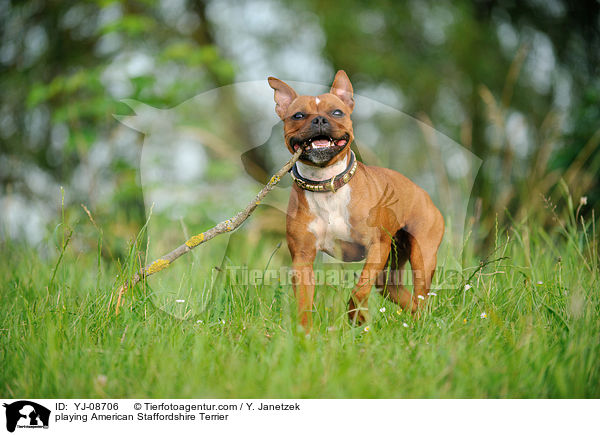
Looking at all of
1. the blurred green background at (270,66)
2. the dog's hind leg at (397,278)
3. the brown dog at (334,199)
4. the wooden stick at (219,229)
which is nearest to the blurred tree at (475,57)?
the blurred green background at (270,66)

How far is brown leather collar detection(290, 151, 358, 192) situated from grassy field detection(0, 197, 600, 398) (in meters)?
0.62

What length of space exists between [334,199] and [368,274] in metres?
0.41

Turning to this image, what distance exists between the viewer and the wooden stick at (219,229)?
241cm

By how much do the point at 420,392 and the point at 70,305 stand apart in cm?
203

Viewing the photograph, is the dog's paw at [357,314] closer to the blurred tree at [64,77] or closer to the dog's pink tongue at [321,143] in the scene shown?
the dog's pink tongue at [321,143]

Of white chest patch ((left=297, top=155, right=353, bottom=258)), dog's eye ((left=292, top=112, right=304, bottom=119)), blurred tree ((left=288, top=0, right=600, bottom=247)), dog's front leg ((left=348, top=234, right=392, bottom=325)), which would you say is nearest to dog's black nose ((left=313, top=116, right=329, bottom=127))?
dog's eye ((left=292, top=112, right=304, bottom=119))

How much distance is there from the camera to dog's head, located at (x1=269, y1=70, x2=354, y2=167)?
7.64 ft

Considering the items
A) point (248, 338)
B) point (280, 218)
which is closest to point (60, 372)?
point (248, 338)

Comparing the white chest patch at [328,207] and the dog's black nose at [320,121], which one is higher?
the dog's black nose at [320,121]

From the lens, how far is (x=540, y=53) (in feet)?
21.8

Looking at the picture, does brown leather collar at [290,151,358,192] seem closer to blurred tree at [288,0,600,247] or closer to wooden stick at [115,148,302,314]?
wooden stick at [115,148,302,314]
